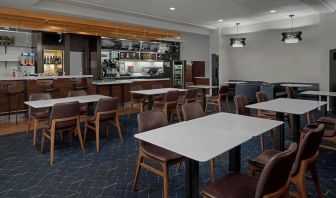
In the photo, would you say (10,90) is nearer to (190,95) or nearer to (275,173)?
(190,95)

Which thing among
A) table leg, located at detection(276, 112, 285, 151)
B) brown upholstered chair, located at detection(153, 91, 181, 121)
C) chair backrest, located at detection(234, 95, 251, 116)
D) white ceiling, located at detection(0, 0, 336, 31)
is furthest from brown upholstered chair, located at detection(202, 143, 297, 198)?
white ceiling, located at detection(0, 0, 336, 31)

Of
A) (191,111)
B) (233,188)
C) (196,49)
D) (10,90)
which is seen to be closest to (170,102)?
(191,111)

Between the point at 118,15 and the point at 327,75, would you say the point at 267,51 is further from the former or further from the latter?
the point at 118,15

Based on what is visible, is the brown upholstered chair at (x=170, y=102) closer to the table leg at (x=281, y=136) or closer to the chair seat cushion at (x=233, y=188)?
the table leg at (x=281, y=136)

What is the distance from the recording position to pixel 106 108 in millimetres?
4328

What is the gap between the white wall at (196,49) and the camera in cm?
1376

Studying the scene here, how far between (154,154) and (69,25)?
22.1 ft

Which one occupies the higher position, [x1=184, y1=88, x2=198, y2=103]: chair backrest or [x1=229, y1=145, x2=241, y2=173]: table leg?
[x1=184, y1=88, x2=198, y2=103]: chair backrest

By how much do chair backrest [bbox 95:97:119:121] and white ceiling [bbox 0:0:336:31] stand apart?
306 centimetres

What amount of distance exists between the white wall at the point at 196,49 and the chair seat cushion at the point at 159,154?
11.4 m

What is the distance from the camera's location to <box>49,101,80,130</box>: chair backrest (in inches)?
144

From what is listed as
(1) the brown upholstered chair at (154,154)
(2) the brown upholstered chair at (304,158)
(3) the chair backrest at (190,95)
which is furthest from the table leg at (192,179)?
(3) the chair backrest at (190,95)

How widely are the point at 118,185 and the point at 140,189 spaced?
0.96ft

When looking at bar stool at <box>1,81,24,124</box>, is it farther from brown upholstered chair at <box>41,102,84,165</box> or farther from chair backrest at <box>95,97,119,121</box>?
chair backrest at <box>95,97,119,121</box>
